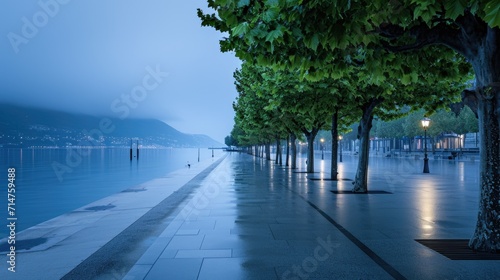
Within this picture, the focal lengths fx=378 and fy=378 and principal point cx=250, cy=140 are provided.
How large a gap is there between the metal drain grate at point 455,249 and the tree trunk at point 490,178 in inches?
8.3

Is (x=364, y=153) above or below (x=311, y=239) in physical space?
above

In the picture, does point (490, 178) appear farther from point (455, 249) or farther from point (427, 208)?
point (427, 208)

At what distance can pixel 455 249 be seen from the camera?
712 centimetres

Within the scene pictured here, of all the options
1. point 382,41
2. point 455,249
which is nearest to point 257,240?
point 455,249

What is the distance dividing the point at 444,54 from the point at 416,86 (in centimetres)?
657

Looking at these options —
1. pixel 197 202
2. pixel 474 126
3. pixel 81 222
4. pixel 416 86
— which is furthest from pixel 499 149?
pixel 474 126

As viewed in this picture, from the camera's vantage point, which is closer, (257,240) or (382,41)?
(257,240)

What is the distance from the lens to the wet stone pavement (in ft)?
19.3

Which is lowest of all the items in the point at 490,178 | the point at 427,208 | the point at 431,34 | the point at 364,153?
the point at 427,208

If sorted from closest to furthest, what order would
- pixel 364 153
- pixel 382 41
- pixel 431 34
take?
pixel 431 34
pixel 382 41
pixel 364 153

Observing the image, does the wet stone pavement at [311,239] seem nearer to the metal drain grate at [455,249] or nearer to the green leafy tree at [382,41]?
the metal drain grate at [455,249]

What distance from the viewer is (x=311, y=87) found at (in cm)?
1502

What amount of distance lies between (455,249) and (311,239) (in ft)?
8.84

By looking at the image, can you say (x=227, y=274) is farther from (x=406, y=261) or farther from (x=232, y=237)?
(x=406, y=261)
